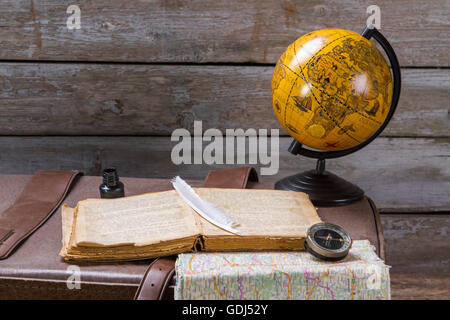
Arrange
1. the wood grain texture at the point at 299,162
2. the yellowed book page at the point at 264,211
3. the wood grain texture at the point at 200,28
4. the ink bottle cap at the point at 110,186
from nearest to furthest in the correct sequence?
the yellowed book page at the point at 264,211, the ink bottle cap at the point at 110,186, the wood grain texture at the point at 200,28, the wood grain texture at the point at 299,162

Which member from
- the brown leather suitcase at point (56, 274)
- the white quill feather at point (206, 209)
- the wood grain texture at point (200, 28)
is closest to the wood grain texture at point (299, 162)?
the wood grain texture at point (200, 28)

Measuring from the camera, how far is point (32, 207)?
1.22m

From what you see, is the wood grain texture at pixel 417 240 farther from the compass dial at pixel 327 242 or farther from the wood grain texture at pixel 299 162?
the compass dial at pixel 327 242

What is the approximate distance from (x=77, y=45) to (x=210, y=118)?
519 millimetres

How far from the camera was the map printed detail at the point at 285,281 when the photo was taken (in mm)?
913

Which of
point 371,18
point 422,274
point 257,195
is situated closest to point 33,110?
point 257,195

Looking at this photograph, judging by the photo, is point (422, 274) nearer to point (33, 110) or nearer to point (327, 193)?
point (327, 193)

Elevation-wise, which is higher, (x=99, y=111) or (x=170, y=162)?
(x=99, y=111)

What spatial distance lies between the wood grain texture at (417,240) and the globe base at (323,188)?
0.58m

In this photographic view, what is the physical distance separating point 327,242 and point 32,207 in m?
0.75

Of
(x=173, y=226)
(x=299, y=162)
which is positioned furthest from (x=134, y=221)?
(x=299, y=162)

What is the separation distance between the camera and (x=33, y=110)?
66.4 inches

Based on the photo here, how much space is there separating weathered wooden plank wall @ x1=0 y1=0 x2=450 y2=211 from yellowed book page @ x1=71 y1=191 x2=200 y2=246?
581 millimetres
